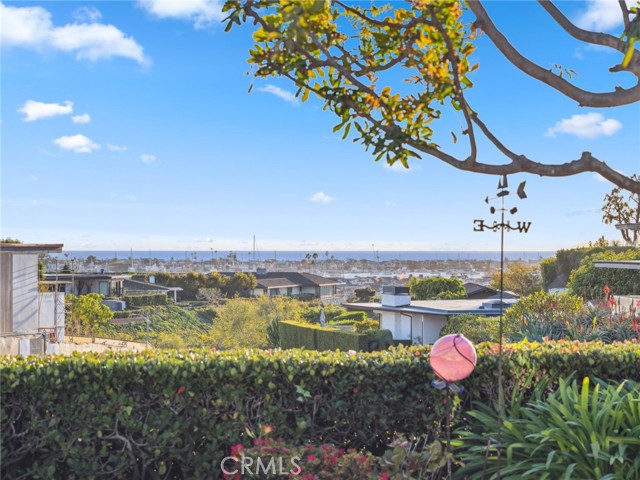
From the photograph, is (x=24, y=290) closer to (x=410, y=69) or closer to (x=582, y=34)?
(x=410, y=69)

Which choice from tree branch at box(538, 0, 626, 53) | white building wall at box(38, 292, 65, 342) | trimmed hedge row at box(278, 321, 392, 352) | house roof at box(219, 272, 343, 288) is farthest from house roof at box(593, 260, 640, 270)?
house roof at box(219, 272, 343, 288)

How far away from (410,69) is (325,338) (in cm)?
1542

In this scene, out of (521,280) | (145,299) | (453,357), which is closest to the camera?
(453,357)

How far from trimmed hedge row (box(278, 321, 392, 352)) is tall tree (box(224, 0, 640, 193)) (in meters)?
13.3

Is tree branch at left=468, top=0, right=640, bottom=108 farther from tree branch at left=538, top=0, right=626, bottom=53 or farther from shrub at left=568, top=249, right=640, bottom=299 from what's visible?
shrub at left=568, top=249, right=640, bottom=299

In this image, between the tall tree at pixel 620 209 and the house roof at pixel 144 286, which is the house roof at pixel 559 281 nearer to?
the tall tree at pixel 620 209

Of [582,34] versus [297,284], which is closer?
[582,34]

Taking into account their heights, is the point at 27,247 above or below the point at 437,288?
above

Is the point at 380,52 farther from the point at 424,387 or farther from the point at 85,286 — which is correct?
the point at 85,286

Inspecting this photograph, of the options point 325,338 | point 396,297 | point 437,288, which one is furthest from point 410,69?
point 437,288

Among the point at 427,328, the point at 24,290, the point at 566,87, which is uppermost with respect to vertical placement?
the point at 566,87

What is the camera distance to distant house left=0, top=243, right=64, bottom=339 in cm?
1421

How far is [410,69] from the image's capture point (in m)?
3.36

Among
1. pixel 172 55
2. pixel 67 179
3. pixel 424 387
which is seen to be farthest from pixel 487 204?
pixel 67 179
